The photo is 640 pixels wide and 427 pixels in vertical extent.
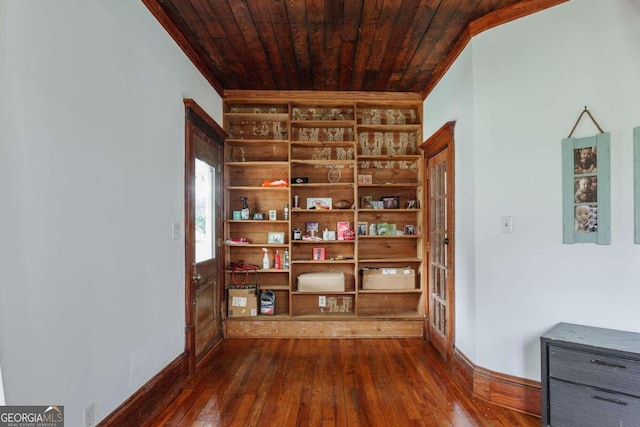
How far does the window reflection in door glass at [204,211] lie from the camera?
10.7 ft

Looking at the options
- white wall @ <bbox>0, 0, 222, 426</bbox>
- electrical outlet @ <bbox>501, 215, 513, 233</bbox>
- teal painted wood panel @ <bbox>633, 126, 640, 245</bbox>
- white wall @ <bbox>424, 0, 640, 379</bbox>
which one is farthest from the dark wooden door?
teal painted wood panel @ <bbox>633, 126, 640, 245</bbox>

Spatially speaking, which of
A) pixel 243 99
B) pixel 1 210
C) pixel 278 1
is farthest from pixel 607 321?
pixel 243 99

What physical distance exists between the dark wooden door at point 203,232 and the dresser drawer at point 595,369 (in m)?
2.67

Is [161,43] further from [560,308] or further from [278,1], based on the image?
[560,308]

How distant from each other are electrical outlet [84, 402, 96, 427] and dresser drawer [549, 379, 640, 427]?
2.60 m

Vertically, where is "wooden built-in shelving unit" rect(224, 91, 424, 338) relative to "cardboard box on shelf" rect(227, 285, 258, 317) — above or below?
above

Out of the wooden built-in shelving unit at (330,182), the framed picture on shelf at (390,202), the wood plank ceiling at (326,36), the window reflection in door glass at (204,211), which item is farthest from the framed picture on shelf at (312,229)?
the wood plank ceiling at (326,36)

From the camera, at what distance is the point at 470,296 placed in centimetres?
263

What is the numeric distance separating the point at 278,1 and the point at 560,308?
115 inches

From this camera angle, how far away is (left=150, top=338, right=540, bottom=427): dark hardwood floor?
7.24 ft
